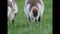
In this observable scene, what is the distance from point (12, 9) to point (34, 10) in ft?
0.97

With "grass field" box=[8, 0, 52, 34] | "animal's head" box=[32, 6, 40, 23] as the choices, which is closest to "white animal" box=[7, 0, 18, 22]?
"grass field" box=[8, 0, 52, 34]

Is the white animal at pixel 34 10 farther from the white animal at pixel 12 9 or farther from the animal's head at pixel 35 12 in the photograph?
the white animal at pixel 12 9

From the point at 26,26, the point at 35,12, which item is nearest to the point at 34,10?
the point at 35,12

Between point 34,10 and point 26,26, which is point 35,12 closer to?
point 34,10

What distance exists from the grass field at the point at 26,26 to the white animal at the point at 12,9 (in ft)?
0.15

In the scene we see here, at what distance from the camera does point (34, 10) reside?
13.6 feet

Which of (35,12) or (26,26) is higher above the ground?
(35,12)

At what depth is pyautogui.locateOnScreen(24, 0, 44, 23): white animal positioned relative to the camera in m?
4.14

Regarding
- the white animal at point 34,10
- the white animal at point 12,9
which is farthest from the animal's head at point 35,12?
the white animal at point 12,9

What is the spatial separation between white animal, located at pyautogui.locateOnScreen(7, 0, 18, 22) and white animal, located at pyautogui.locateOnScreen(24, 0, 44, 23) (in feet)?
0.45

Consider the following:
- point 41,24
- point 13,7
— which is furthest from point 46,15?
point 13,7
